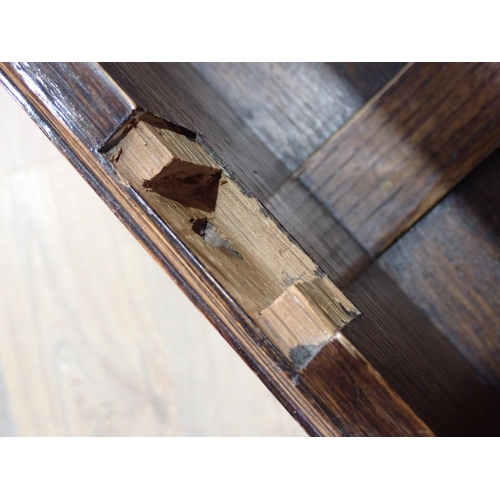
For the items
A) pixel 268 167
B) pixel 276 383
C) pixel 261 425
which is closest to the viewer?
pixel 276 383

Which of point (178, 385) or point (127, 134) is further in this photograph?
point (178, 385)

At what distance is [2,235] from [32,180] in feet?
0.40

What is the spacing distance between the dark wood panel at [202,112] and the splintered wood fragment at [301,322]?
0.13 metres

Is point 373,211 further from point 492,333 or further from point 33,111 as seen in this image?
point 33,111

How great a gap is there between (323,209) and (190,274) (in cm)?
32

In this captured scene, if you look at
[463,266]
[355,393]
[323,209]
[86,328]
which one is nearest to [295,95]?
[323,209]

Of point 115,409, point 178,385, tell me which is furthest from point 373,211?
point 115,409

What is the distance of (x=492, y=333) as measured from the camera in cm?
61

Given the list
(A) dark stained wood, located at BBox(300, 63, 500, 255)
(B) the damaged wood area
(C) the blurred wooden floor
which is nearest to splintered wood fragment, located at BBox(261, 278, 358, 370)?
(B) the damaged wood area

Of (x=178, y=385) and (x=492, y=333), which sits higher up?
(x=178, y=385)

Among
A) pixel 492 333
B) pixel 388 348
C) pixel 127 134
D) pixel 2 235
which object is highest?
pixel 2 235

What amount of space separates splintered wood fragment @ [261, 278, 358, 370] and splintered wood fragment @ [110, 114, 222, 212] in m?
0.11

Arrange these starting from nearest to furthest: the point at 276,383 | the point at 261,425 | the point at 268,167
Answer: the point at 276,383
the point at 268,167
the point at 261,425

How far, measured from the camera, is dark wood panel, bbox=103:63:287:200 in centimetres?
41
